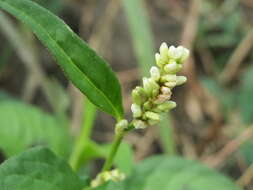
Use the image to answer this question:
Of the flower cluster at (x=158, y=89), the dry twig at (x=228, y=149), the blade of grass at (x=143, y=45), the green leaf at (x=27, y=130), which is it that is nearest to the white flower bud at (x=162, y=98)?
the flower cluster at (x=158, y=89)

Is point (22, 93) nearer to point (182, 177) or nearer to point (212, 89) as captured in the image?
point (212, 89)

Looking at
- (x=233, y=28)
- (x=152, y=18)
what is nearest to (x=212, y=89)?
(x=233, y=28)

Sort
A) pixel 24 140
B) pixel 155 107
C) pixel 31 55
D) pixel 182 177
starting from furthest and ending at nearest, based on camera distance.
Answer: pixel 31 55
pixel 24 140
pixel 182 177
pixel 155 107

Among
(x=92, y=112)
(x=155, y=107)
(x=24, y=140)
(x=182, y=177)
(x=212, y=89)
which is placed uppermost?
(x=212, y=89)

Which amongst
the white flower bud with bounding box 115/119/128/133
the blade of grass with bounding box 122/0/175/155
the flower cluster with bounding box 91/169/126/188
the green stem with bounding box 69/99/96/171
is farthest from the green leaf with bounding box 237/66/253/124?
the white flower bud with bounding box 115/119/128/133

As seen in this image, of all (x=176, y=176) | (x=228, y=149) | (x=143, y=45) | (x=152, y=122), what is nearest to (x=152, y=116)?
(x=152, y=122)

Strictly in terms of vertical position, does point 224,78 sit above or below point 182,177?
above

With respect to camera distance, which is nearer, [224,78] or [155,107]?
[155,107]
